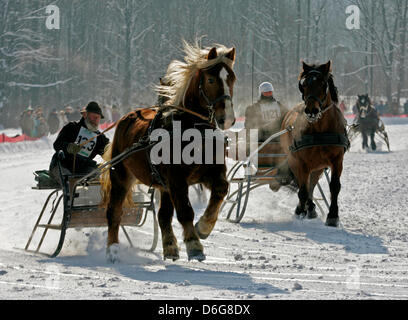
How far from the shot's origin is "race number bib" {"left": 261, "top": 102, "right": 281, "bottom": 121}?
445 inches

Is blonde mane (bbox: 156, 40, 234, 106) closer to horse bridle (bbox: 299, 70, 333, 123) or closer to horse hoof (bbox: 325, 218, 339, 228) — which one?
horse bridle (bbox: 299, 70, 333, 123)

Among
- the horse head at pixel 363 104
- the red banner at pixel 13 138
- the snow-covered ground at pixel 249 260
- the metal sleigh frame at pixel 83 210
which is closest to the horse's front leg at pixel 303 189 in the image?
the snow-covered ground at pixel 249 260

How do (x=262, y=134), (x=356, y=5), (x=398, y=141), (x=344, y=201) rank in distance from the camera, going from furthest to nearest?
(x=356, y=5), (x=398, y=141), (x=344, y=201), (x=262, y=134)

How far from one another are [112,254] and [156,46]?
41.8m

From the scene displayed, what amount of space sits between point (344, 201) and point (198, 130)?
621 centimetres

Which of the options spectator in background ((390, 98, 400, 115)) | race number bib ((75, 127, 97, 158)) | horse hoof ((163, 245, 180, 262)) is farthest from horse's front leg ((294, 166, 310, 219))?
spectator in background ((390, 98, 400, 115))

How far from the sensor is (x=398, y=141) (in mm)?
26984

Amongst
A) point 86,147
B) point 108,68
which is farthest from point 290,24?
point 86,147

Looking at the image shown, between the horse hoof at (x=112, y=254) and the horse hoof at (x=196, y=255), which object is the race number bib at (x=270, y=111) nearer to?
the horse hoof at (x=112, y=254)

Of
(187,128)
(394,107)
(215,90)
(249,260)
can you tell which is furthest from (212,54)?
(394,107)

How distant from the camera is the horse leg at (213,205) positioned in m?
6.96

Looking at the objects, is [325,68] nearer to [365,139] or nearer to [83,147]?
[83,147]

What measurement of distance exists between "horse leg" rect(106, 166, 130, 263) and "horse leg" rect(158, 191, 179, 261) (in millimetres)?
505
